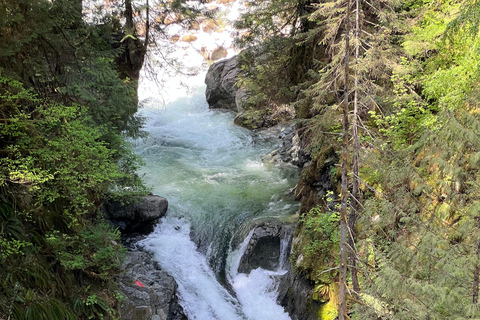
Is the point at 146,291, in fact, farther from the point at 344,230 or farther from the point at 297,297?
the point at 344,230

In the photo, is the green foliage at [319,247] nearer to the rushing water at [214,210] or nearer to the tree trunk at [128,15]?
the rushing water at [214,210]

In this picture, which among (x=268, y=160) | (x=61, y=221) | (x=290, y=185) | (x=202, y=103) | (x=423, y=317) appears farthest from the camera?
(x=202, y=103)

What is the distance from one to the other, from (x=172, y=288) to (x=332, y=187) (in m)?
5.18

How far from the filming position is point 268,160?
16.2 metres

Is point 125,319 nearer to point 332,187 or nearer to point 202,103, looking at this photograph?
point 332,187

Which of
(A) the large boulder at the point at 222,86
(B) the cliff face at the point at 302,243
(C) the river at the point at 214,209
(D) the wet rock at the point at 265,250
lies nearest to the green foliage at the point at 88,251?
(C) the river at the point at 214,209

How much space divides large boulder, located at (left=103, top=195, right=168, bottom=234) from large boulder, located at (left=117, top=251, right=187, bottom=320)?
1986mm

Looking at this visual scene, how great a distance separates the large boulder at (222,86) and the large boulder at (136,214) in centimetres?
1459

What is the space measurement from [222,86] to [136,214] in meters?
15.8

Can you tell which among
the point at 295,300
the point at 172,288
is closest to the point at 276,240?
the point at 295,300

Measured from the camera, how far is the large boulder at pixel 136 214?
35.2 feet

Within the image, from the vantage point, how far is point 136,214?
1090cm

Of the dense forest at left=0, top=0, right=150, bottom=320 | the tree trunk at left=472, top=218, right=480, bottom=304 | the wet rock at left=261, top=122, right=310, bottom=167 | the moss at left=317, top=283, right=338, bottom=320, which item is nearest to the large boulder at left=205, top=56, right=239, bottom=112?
the wet rock at left=261, top=122, right=310, bottom=167

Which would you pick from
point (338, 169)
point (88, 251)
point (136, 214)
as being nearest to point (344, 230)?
point (338, 169)
